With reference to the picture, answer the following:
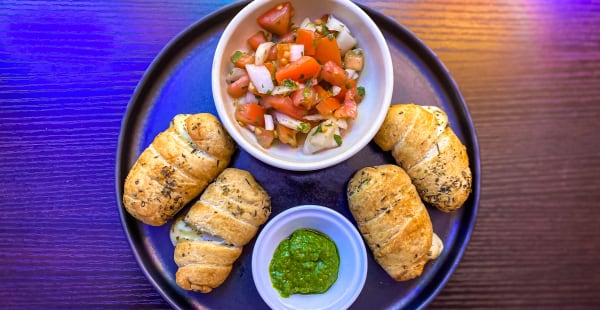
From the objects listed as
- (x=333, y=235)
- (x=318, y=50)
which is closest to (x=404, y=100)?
(x=318, y=50)

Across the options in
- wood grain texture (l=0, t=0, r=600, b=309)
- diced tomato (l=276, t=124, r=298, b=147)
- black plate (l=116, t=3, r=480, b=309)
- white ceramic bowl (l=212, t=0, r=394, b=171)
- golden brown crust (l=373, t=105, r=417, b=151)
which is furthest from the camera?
wood grain texture (l=0, t=0, r=600, b=309)

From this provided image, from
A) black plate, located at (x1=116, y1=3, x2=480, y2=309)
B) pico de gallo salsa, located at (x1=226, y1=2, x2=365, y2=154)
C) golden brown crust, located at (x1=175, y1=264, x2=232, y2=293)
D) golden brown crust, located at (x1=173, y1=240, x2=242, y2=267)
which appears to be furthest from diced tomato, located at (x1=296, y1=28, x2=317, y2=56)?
golden brown crust, located at (x1=175, y1=264, x2=232, y2=293)

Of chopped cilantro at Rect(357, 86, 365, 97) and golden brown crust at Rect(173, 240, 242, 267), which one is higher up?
chopped cilantro at Rect(357, 86, 365, 97)

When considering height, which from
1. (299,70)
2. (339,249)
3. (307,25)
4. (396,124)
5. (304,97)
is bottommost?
(339,249)

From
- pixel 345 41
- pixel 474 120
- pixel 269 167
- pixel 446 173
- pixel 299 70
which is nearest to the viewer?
pixel 299 70

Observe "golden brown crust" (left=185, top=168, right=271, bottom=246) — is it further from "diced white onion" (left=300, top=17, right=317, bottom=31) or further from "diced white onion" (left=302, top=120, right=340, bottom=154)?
"diced white onion" (left=300, top=17, right=317, bottom=31)

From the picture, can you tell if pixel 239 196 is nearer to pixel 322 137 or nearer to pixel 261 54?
pixel 322 137

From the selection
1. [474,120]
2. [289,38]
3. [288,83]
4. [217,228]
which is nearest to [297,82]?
[288,83]
